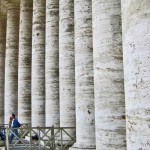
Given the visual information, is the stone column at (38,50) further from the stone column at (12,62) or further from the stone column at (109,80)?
the stone column at (109,80)

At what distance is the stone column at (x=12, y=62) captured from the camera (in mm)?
33781

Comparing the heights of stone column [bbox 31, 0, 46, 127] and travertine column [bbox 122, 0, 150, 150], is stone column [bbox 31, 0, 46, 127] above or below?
above

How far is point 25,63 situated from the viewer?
102 feet

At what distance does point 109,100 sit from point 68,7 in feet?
32.6

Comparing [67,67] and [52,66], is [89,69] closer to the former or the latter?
[67,67]

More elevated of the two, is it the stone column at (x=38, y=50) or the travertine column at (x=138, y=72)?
the stone column at (x=38, y=50)

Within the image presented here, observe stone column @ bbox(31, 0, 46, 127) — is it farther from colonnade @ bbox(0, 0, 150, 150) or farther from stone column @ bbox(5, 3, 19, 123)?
stone column @ bbox(5, 3, 19, 123)

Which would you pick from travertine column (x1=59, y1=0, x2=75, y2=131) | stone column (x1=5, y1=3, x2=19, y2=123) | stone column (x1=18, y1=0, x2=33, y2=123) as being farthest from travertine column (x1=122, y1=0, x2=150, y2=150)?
stone column (x1=5, y1=3, x2=19, y2=123)

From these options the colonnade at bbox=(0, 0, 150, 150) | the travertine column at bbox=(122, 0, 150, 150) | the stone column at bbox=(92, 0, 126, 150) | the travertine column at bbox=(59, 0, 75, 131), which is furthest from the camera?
the travertine column at bbox=(59, 0, 75, 131)

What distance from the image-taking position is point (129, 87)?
7949mm

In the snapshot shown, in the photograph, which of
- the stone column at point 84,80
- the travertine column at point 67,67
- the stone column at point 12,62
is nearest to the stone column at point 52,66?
the travertine column at point 67,67

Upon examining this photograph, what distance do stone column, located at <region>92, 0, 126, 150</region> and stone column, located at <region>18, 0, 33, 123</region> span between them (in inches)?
729

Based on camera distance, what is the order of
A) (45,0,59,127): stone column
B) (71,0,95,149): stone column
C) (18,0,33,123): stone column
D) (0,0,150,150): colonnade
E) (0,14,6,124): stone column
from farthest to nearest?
(0,14,6,124): stone column
(18,0,33,123): stone column
(45,0,59,127): stone column
(71,0,95,149): stone column
(0,0,150,150): colonnade

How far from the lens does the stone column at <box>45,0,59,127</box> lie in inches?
881
